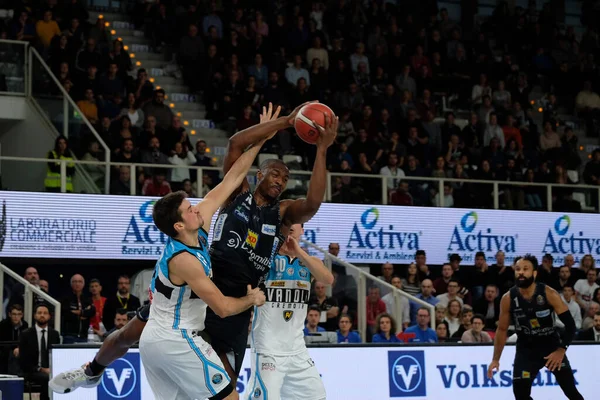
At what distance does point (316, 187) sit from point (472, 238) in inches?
464

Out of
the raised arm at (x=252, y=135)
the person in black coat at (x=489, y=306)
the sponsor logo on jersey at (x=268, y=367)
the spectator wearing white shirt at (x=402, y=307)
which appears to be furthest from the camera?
the person in black coat at (x=489, y=306)

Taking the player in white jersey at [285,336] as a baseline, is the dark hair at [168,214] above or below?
above

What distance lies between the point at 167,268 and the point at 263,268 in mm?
1209

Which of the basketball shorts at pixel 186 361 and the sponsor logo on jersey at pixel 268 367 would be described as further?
the sponsor logo on jersey at pixel 268 367

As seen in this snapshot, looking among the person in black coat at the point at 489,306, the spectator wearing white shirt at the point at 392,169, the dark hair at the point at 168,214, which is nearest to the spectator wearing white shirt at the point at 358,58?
the spectator wearing white shirt at the point at 392,169

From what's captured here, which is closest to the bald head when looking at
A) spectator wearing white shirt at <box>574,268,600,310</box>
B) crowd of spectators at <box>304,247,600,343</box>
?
crowd of spectators at <box>304,247,600,343</box>

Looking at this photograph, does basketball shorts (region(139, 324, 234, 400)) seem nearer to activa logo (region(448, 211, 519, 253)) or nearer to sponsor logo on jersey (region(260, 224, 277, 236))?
sponsor logo on jersey (region(260, 224, 277, 236))

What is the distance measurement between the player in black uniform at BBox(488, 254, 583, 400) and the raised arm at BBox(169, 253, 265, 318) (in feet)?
16.6

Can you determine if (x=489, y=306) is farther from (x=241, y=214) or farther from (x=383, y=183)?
(x=241, y=214)

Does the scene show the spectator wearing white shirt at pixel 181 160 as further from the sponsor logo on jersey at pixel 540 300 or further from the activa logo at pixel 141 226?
the sponsor logo on jersey at pixel 540 300

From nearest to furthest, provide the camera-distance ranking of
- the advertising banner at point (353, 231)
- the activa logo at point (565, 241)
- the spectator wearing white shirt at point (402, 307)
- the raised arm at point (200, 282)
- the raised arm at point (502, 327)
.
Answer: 1. the raised arm at point (200, 282)
2. the raised arm at point (502, 327)
3. the spectator wearing white shirt at point (402, 307)
4. the advertising banner at point (353, 231)
5. the activa logo at point (565, 241)

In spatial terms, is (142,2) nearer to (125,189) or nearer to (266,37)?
(266,37)

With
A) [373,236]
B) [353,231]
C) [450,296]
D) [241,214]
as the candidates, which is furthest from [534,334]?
[373,236]

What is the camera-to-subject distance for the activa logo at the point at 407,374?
12.5m
